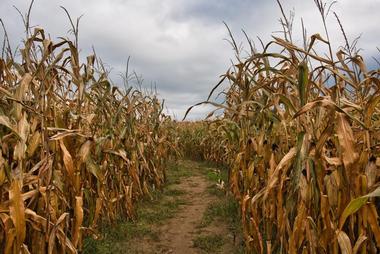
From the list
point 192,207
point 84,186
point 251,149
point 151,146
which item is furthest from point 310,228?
point 151,146

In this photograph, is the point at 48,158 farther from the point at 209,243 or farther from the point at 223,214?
the point at 223,214

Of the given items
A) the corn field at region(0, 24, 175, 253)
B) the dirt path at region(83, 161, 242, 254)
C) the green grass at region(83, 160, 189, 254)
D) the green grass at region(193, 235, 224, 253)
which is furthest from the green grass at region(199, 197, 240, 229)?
the corn field at region(0, 24, 175, 253)

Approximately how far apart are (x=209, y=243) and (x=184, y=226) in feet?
2.64

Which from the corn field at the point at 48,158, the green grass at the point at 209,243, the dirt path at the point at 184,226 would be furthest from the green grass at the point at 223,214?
the corn field at the point at 48,158

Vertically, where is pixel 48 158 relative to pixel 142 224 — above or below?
above

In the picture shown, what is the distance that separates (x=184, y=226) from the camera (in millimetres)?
4926

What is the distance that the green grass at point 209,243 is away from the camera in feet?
13.3

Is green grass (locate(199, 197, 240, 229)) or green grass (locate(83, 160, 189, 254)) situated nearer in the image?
green grass (locate(83, 160, 189, 254))

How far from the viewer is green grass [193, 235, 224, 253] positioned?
160 inches

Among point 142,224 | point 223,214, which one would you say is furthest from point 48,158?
point 223,214

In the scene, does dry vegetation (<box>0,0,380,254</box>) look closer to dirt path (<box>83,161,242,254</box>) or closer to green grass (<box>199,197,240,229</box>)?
dirt path (<box>83,161,242,254</box>)

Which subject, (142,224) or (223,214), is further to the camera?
(223,214)

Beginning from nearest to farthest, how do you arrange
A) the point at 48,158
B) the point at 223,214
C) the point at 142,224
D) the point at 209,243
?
1. the point at 48,158
2. the point at 209,243
3. the point at 142,224
4. the point at 223,214

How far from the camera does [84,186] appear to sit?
3.32 m
